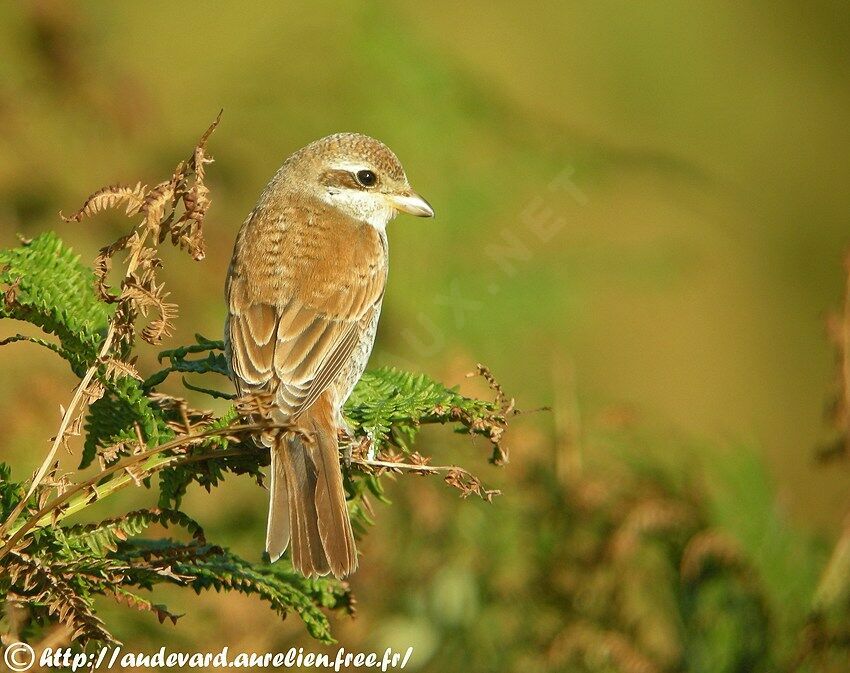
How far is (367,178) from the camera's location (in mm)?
4418

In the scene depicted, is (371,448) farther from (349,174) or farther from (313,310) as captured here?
(349,174)

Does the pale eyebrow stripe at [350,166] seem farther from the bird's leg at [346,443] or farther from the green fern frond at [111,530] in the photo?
the green fern frond at [111,530]

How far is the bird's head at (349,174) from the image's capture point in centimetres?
440

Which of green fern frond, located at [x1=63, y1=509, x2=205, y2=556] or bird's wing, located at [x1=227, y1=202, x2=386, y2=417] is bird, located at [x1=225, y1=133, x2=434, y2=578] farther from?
green fern frond, located at [x1=63, y1=509, x2=205, y2=556]

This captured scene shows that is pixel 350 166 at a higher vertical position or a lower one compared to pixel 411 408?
higher

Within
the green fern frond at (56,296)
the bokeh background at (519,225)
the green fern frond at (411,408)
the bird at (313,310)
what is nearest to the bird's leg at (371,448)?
the green fern frond at (411,408)

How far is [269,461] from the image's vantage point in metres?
2.90

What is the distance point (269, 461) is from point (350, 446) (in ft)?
0.78

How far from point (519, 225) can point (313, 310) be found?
3.00 metres

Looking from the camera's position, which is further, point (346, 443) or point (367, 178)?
point (367, 178)

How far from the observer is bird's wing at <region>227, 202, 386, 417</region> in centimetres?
338

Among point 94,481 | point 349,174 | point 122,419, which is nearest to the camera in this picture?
point 94,481

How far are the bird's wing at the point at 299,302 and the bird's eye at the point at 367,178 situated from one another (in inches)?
10.0

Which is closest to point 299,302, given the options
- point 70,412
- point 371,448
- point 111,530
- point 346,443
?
point 346,443
